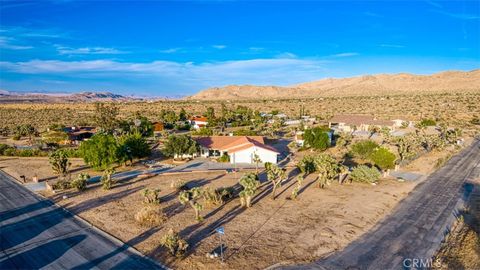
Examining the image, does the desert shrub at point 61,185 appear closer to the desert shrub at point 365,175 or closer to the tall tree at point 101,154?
the tall tree at point 101,154

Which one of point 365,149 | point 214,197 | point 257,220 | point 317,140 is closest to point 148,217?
point 214,197

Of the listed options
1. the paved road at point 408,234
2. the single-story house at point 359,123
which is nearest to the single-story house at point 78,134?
the single-story house at point 359,123

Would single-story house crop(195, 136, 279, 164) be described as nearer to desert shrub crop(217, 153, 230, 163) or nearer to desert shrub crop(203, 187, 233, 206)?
desert shrub crop(217, 153, 230, 163)

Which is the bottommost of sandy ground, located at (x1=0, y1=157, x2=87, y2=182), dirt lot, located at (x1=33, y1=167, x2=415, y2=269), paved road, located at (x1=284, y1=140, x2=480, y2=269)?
paved road, located at (x1=284, y1=140, x2=480, y2=269)

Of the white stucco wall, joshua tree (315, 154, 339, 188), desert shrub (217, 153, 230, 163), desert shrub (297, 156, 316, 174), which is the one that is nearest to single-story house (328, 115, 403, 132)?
the white stucco wall

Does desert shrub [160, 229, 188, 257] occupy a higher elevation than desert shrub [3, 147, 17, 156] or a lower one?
lower

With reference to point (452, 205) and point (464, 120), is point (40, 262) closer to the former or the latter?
point (452, 205)
